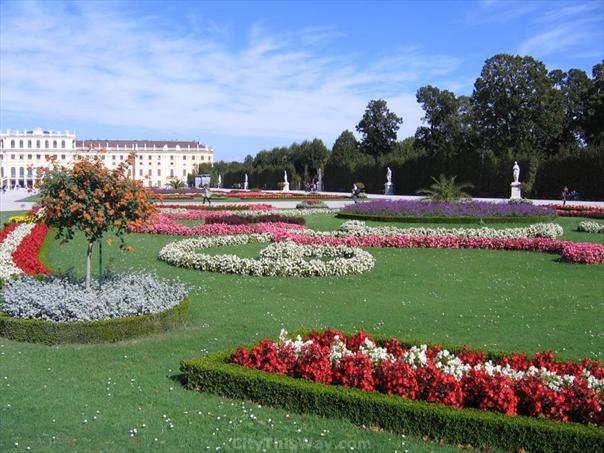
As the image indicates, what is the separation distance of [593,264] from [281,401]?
366 inches

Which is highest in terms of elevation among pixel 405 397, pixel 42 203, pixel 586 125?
pixel 586 125

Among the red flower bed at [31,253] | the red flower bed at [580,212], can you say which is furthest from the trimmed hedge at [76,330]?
the red flower bed at [580,212]

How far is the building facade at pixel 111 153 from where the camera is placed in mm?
112562

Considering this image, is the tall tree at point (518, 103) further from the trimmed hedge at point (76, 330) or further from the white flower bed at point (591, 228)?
the trimmed hedge at point (76, 330)

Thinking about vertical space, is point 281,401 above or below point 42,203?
below

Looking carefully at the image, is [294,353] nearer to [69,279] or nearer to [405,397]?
[405,397]

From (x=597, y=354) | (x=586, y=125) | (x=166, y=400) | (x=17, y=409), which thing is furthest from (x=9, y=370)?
(x=586, y=125)

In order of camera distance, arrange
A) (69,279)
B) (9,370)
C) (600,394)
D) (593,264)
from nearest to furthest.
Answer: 1. (600,394)
2. (9,370)
3. (69,279)
4. (593,264)

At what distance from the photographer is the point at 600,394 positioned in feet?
13.5

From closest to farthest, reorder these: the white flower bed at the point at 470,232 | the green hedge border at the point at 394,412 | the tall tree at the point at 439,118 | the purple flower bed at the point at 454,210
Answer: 1. the green hedge border at the point at 394,412
2. the white flower bed at the point at 470,232
3. the purple flower bed at the point at 454,210
4. the tall tree at the point at 439,118

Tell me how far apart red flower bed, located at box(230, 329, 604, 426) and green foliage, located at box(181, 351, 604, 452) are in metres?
0.12

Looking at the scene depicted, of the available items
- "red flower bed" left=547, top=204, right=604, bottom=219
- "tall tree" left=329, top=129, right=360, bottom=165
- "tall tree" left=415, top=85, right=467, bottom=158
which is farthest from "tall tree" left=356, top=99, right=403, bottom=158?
"red flower bed" left=547, top=204, right=604, bottom=219

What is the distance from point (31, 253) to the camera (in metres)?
11.7

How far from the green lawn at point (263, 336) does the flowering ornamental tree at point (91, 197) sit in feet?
4.65
